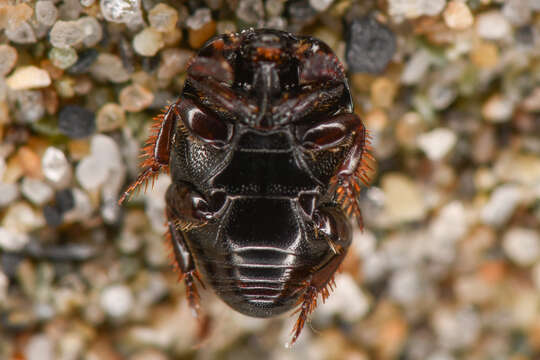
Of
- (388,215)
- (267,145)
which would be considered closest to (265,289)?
(267,145)

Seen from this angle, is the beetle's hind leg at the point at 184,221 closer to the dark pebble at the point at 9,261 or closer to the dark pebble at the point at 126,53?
the dark pebble at the point at 126,53

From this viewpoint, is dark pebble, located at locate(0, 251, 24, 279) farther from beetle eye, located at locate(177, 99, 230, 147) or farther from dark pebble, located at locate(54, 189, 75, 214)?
beetle eye, located at locate(177, 99, 230, 147)

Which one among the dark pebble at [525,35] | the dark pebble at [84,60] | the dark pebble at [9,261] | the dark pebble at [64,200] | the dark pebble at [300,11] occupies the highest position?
the dark pebble at [300,11]

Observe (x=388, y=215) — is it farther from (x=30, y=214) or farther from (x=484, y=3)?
(x=30, y=214)

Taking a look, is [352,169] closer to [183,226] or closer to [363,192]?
[183,226]

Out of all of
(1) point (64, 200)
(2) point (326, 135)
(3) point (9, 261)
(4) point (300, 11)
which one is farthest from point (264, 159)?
(3) point (9, 261)

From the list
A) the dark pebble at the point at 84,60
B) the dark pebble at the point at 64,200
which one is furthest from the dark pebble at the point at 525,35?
the dark pebble at the point at 64,200
